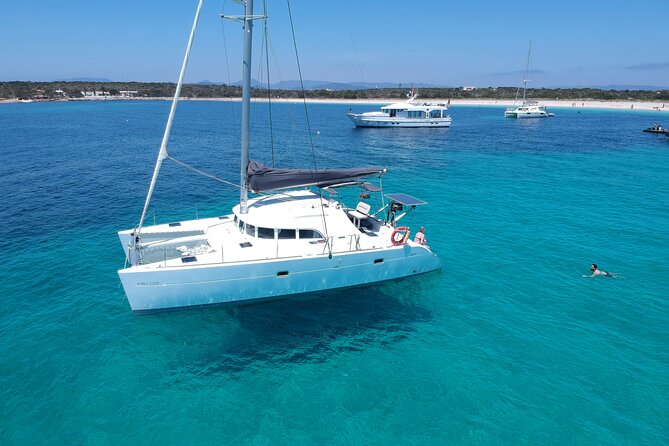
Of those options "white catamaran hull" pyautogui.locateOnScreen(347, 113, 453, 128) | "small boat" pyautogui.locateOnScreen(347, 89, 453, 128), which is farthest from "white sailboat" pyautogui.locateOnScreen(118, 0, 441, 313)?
"small boat" pyautogui.locateOnScreen(347, 89, 453, 128)

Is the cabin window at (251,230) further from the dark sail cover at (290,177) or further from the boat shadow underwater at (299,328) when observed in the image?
the boat shadow underwater at (299,328)

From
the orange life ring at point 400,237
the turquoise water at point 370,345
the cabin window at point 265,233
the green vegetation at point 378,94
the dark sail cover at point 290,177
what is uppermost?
the green vegetation at point 378,94

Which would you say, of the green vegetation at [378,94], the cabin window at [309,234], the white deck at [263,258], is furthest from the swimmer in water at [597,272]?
the green vegetation at [378,94]

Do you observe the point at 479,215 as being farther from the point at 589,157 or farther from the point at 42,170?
the point at 42,170

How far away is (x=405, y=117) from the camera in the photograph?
82.7 metres

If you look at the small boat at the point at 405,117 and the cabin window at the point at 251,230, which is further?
the small boat at the point at 405,117

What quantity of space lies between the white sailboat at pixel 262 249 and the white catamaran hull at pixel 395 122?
6469cm

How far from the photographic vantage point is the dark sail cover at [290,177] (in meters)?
16.5

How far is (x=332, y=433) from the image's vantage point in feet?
33.6

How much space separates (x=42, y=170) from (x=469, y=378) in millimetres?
42854

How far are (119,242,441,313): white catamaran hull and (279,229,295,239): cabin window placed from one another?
1.51m

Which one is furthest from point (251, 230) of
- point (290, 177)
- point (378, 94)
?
point (378, 94)

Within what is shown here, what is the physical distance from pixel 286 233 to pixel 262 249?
1282mm

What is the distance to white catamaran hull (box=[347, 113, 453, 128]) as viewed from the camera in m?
79.9
